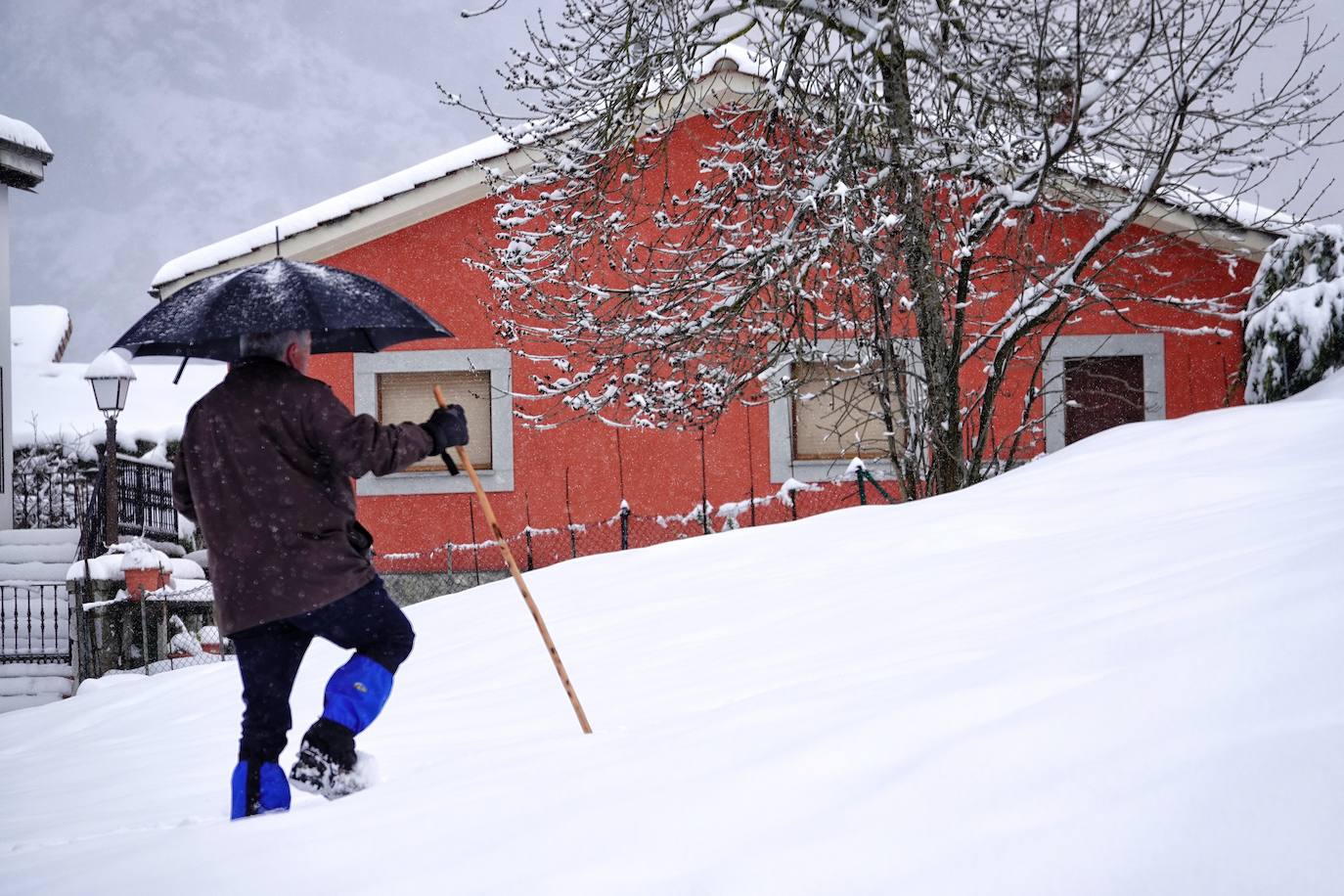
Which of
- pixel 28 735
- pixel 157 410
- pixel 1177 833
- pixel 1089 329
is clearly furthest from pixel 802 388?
pixel 157 410

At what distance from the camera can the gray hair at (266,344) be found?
267 centimetres

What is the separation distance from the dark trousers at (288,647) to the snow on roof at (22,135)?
1335cm

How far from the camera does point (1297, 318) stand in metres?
5.98

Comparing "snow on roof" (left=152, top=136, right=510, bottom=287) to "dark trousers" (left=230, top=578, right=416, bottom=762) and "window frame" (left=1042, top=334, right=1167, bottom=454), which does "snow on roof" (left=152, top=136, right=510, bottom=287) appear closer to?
"window frame" (left=1042, top=334, right=1167, bottom=454)

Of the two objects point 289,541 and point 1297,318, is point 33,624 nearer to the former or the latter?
point 289,541

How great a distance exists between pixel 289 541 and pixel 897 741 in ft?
5.38

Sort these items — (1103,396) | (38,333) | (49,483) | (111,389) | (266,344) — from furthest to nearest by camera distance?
(38,333) → (49,483) → (111,389) → (1103,396) → (266,344)

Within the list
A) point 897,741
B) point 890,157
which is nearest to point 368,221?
point 890,157

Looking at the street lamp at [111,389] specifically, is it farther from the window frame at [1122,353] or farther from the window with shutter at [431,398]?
the window frame at [1122,353]

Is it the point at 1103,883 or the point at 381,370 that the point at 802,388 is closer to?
the point at 381,370

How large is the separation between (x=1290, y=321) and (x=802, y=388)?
15.4 feet

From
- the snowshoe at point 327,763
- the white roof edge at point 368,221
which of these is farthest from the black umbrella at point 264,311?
the white roof edge at point 368,221

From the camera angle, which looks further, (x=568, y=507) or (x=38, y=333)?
(x=38, y=333)

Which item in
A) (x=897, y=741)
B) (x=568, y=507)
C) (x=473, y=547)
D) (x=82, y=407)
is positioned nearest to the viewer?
(x=897, y=741)
